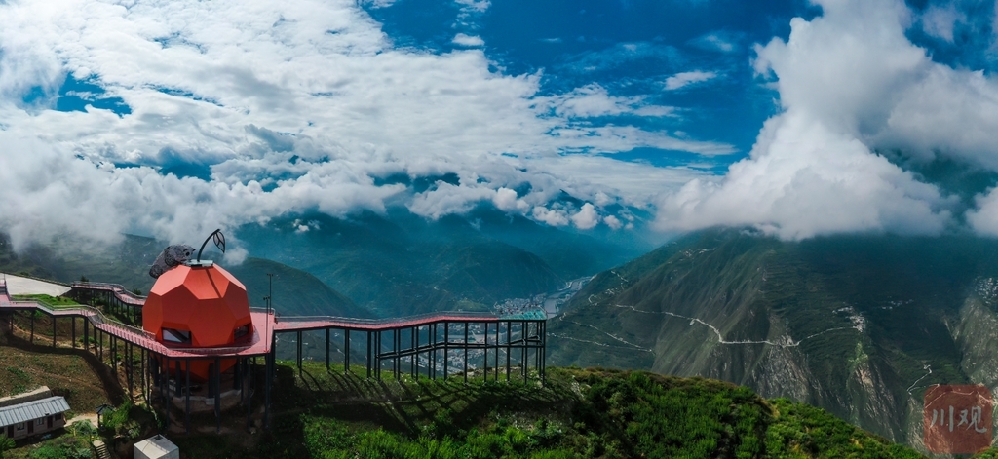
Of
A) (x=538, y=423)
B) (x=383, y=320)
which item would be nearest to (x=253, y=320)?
(x=383, y=320)

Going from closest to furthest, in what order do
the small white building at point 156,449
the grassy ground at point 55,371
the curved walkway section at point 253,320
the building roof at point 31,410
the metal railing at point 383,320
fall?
the building roof at point 31,410 → the small white building at point 156,449 → the grassy ground at point 55,371 → the curved walkway section at point 253,320 → the metal railing at point 383,320

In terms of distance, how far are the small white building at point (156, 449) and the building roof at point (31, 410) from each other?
7.57m

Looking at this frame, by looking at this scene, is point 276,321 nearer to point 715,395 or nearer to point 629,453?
point 629,453

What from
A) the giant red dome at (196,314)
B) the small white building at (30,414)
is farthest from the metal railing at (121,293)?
the small white building at (30,414)

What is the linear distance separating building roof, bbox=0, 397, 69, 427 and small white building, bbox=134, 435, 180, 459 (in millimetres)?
7570

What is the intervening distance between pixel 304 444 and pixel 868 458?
5758 cm

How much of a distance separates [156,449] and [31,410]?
1083cm

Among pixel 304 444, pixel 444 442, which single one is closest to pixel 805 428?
pixel 444 442

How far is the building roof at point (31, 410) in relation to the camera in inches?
1729

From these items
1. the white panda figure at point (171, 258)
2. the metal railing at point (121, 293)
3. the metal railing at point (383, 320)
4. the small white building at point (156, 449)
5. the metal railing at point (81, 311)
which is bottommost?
the small white building at point (156, 449)

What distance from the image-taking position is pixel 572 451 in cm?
5581

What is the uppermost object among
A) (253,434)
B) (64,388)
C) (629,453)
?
(64,388)

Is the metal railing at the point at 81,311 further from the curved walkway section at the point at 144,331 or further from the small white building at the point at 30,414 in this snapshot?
the small white building at the point at 30,414

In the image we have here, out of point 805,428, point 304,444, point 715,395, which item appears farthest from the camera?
point 715,395
